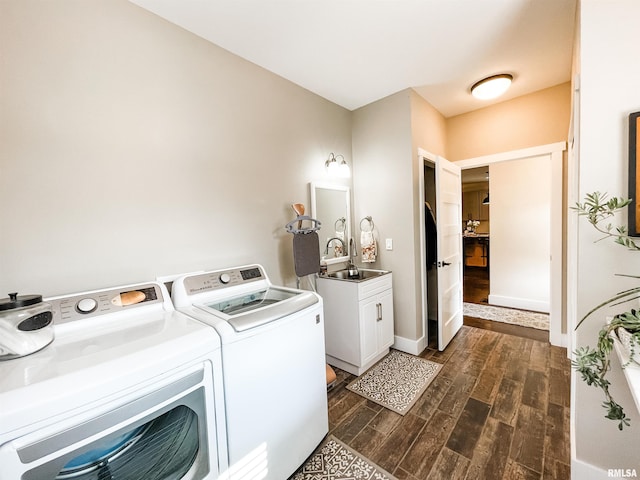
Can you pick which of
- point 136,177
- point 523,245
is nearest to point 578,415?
point 136,177

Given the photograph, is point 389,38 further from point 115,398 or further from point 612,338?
point 115,398

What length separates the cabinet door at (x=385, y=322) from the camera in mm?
2465

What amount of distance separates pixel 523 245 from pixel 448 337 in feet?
6.91

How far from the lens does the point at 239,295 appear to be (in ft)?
5.54

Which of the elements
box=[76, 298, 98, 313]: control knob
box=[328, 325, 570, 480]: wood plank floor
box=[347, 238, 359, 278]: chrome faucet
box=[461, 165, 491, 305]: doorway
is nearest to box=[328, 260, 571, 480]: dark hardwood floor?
box=[328, 325, 570, 480]: wood plank floor

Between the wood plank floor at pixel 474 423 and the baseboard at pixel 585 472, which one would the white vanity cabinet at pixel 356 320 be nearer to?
the wood plank floor at pixel 474 423

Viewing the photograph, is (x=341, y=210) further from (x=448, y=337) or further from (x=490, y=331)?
(x=490, y=331)

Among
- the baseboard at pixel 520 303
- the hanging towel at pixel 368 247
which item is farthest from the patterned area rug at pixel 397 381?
the baseboard at pixel 520 303

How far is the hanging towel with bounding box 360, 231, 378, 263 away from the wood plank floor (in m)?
1.13

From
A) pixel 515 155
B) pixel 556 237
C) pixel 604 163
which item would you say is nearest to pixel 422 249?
pixel 556 237

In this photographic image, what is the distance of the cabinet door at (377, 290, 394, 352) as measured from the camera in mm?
2465

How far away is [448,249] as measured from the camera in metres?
2.85

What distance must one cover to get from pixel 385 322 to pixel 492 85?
2.38m

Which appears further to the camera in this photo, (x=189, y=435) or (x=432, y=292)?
(x=432, y=292)
